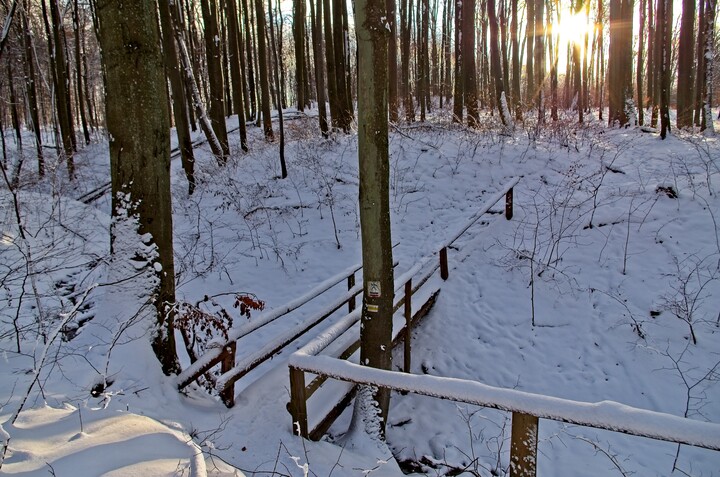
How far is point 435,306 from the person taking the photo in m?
6.71

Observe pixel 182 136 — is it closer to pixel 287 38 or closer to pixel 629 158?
pixel 629 158

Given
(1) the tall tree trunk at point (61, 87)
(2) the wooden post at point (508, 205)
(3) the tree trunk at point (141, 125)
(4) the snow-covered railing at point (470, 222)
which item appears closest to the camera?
(3) the tree trunk at point (141, 125)

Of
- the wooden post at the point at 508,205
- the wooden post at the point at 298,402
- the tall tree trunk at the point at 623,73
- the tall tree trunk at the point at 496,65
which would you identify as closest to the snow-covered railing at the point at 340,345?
the wooden post at the point at 298,402

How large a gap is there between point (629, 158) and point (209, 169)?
38.0 feet

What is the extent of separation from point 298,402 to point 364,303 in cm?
95

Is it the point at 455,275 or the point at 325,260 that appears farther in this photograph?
the point at 325,260

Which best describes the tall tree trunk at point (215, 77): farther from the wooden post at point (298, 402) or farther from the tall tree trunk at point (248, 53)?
the wooden post at point (298, 402)

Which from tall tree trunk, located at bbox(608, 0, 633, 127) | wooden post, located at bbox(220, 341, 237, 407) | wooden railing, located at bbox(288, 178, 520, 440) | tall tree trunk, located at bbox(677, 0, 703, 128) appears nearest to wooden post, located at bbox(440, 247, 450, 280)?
wooden railing, located at bbox(288, 178, 520, 440)

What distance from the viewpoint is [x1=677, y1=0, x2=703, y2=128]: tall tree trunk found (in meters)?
13.3

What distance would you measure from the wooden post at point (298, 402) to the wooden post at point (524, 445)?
1541 millimetres

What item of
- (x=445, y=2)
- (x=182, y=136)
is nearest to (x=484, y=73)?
(x=445, y=2)

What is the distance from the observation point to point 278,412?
3680 mm

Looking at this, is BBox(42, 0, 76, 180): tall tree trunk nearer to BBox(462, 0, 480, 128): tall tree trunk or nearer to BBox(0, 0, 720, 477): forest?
BBox(0, 0, 720, 477): forest

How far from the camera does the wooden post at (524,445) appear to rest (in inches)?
89.5
